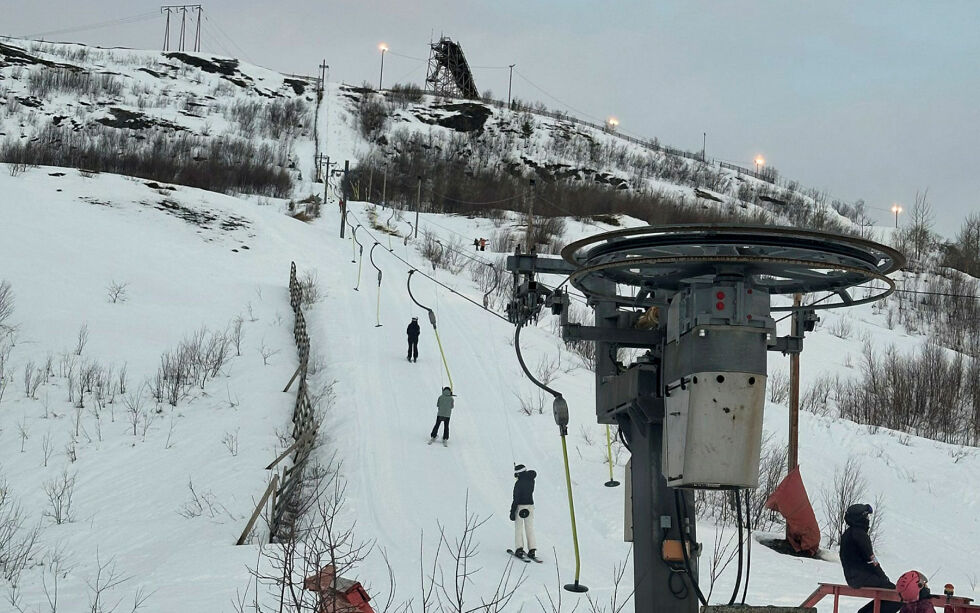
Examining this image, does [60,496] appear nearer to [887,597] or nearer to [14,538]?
[14,538]

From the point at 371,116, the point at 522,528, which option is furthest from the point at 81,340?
the point at 371,116

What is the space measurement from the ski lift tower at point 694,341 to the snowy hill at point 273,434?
174cm

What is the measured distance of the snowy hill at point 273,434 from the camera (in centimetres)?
1254

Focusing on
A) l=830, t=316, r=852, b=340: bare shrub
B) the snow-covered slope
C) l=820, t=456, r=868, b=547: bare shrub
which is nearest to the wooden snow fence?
the snow-covered slope

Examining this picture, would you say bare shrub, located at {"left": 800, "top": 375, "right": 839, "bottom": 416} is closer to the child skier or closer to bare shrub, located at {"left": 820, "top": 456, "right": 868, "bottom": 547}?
bare shrub, located at {"left": 820, "top": 456, "right": 868, "bottom": 547}

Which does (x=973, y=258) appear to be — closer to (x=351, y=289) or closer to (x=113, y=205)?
(x=351, y=289)

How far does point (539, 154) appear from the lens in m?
88.9

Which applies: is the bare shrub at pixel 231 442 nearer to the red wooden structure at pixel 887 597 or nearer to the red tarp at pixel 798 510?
the red tarp at pixel 798 510

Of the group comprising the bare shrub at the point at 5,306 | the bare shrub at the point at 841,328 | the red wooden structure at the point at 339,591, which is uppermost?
the bare shrub at the point at 841,328

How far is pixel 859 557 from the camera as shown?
28.3 feet

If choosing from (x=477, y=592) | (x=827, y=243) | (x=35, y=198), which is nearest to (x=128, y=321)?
(x=35, y=198)

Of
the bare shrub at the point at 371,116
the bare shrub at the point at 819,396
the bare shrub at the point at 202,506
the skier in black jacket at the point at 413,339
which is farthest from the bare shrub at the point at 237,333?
the bare shrub at the point at 371,116

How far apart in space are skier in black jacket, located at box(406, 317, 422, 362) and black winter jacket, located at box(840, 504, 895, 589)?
17024 mm

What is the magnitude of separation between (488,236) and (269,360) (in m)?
32.9
